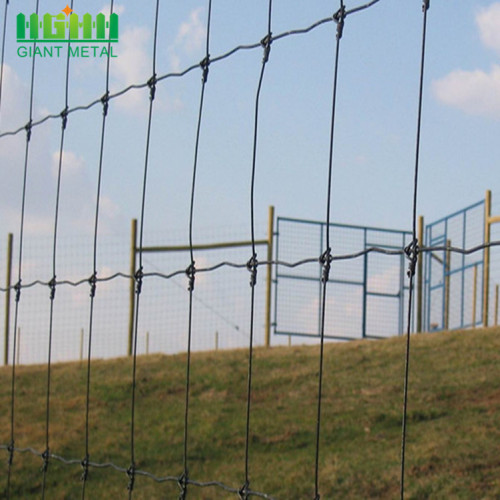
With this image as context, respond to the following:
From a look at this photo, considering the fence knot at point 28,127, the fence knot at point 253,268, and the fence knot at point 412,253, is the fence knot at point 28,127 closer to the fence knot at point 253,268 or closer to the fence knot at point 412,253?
the fence knot at point 253,268

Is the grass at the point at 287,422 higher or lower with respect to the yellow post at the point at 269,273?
lower

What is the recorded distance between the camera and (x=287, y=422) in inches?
277

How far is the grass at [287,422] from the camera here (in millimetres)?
5836

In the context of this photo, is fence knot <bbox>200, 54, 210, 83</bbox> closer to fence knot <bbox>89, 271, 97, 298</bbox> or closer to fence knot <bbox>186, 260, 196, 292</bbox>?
fence knot <bbox>186, 260, 196, 292</bbox>

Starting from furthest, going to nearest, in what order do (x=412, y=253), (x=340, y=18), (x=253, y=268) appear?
(x=253, y=268) < (x=340, y=18) < (x=412, y=253)

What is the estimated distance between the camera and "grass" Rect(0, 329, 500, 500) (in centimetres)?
584

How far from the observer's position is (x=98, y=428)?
299 inches

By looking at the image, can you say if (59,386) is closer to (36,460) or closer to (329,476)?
(36,460)

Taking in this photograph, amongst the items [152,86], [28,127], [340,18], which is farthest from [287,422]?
[340,18]

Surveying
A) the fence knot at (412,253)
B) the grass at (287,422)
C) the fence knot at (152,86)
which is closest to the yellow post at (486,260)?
the grass at (287,422)

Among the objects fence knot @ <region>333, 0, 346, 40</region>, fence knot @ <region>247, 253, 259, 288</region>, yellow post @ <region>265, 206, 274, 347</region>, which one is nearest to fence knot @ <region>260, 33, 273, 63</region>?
fence knot @ <region>333, 0, 346, 40</region>

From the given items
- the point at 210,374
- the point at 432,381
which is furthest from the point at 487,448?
the point at 210,374

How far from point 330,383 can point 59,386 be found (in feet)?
8.76

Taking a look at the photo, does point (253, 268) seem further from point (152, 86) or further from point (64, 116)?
point (64, 116)
